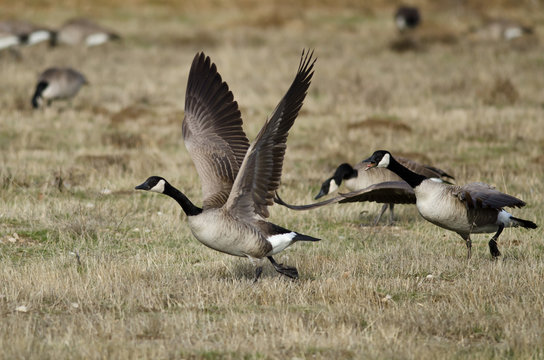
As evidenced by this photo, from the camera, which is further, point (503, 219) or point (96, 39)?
point (96, 39)

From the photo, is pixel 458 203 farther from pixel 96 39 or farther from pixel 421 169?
pixel 96 39

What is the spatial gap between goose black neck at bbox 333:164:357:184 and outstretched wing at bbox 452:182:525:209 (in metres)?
2.77

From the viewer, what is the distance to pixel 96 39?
26.2 m

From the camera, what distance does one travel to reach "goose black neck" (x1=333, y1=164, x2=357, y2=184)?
9977mm

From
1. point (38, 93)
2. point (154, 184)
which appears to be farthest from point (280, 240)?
point (38, 93)

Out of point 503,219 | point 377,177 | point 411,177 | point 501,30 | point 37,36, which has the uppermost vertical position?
point 501,30

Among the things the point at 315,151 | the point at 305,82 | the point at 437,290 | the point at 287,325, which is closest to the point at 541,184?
the point at 315,151

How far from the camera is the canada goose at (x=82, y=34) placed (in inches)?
1026

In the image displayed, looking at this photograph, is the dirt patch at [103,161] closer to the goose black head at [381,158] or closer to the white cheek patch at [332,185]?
the white cheek patch at [332,185]

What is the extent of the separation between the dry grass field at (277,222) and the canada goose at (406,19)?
5228 mm

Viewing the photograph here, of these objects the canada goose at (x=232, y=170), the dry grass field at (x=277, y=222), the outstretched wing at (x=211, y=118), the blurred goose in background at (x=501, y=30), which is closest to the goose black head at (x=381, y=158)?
the dry grass field at (x=277, y=222)

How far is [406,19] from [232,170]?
78.0ft

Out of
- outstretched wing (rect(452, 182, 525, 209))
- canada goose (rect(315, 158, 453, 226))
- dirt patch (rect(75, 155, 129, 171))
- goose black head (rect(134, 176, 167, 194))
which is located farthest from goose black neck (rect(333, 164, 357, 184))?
dirt patch (rect(75, 155, 129, 171))

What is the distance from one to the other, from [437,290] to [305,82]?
2.15 meters
